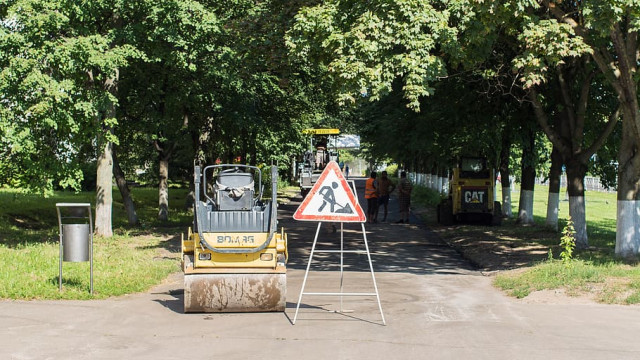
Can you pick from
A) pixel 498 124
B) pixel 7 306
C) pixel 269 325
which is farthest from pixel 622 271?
pixel 498 124

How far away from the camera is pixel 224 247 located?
39.1 feet

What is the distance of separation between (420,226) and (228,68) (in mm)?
9800

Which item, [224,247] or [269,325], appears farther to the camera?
[224,247]

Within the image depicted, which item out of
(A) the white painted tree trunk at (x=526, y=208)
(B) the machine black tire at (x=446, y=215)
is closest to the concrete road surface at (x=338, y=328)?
(A) the white painted tree trunk at (x=526, y=208)

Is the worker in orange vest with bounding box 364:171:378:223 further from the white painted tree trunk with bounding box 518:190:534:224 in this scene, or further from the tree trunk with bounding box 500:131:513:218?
the white painted tree trunk with bounding box 518:190:534:224

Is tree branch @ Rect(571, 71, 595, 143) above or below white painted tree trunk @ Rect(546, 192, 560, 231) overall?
above

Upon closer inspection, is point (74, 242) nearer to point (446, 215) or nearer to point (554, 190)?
point (554, 190)

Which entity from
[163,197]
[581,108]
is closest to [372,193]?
[163,197]

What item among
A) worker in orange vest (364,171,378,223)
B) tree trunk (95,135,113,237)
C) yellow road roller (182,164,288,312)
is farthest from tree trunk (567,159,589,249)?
tree trunk (95,135,113,237)

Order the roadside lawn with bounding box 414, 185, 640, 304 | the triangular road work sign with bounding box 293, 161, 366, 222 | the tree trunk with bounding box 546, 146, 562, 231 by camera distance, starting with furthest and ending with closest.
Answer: the tree trunk with bounding box 546, 146, 562, 231 → the roadside lawn with bounding box 414, 185, 640, 304 → the triangular road work sign with bounding box 293, 161, 366, 222

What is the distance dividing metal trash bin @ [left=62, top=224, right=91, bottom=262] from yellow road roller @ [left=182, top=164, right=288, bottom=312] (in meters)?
1.88

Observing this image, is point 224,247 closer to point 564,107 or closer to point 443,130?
point 564,107

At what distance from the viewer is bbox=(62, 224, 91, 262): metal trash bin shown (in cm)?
1294

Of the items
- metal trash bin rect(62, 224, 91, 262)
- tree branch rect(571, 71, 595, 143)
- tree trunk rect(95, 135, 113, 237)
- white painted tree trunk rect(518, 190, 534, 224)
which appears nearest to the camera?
metal trash bin rect(62, 224, 91, 262)
